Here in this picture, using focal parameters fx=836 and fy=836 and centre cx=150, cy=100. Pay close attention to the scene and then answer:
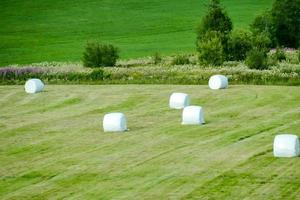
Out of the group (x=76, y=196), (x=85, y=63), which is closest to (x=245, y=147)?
(x=76, y=196)

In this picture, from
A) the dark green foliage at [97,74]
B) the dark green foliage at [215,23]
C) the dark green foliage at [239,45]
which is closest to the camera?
the dark green foliage at [97,74]

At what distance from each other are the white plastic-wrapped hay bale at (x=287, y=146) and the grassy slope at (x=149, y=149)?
284 mm

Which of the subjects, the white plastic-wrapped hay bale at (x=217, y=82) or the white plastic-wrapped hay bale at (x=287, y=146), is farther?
the white plastic-wrapped hay bale at (x=217, y=82)

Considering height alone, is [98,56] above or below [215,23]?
below

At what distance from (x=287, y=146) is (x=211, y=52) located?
2613 centimetres

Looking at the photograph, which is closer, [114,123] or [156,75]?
[114,123]

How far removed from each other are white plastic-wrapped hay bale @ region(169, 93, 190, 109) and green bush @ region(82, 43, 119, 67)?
1818 centimetres

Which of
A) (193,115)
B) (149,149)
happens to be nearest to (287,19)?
(193,115)

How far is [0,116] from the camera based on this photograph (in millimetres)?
30250

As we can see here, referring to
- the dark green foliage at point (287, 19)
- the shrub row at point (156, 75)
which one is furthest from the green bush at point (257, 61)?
the dark green foliage at point (287, 19)

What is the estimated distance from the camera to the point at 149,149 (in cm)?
2231

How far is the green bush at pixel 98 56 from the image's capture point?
48.7m

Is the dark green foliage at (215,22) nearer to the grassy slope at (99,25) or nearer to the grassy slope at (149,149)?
the grassy slope at (99,25)

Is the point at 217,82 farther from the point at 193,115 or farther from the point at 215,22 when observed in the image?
the point at 215,22
